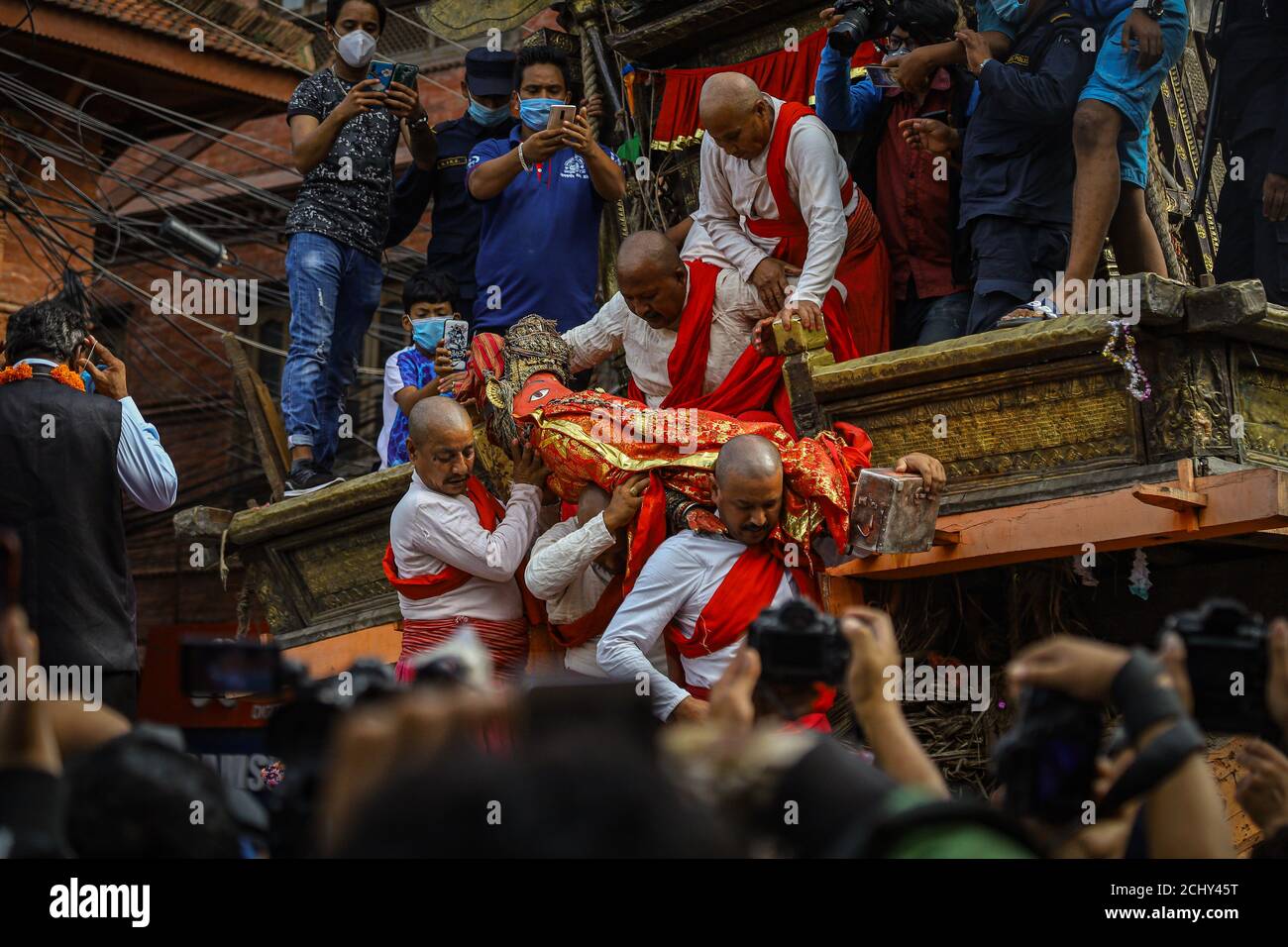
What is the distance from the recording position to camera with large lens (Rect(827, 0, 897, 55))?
6535 mm

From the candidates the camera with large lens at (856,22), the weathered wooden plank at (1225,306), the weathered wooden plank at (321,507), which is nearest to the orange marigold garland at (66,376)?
the weathered wooden plank at (321,507)

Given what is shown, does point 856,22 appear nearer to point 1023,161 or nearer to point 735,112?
point 735,112

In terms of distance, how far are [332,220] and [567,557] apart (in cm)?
301

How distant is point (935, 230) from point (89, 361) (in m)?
3.36

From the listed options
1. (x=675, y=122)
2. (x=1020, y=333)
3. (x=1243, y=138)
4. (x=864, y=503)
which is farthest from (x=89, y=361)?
(x=1243, y=138)

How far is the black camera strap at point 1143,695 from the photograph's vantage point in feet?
7.22

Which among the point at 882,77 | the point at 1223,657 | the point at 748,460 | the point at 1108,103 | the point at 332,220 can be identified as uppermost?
the point at 882,77

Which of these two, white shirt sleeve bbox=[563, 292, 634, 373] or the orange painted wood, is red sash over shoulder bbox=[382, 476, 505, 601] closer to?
white shirt sleeve bbox=[563, 292, 634, 373]

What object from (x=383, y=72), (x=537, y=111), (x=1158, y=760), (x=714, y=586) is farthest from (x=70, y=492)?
(x=1158, y=760)

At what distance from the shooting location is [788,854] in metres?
2.21

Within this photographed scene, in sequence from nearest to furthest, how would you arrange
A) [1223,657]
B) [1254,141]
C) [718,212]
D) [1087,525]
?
[1223,657], [1087,525], [718,212], [1254,141]

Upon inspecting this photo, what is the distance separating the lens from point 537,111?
7.38 metres

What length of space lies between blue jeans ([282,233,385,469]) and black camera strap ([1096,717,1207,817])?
6063 mm

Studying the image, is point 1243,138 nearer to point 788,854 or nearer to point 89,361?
point 89,361
